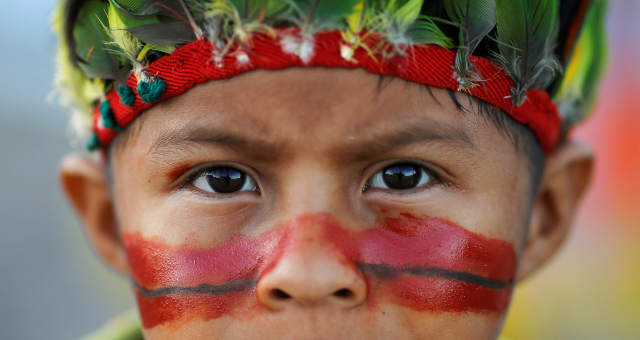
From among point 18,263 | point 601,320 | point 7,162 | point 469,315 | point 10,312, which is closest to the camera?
point 469,315

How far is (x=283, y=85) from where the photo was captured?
119cm

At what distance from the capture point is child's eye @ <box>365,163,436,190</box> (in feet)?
4.24

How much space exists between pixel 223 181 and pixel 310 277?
304mm

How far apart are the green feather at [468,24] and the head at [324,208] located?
1 centimetres

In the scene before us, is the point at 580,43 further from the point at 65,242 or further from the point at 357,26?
the point at 65,242

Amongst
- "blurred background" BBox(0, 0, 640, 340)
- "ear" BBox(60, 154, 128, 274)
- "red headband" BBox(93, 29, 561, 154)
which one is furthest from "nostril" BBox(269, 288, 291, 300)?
"blurred background" BBox(0, 0, 640, 340)

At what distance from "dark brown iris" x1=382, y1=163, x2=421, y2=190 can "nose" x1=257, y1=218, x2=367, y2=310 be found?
0.68 ft

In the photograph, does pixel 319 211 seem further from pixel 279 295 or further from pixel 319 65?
pixel 319 65

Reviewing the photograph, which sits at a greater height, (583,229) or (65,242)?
(583,229)

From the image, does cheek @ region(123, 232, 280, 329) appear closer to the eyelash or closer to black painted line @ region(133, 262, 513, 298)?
black painted line @ region(133, 262, 513, 298)

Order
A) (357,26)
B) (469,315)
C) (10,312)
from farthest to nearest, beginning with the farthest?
(10,312) → (469,315) → (357,26)

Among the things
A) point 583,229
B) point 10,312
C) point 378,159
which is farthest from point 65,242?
point 378,159

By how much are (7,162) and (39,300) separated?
54.7 inches

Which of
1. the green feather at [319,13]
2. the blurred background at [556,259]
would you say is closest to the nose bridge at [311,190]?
the green feather at [319,13]
